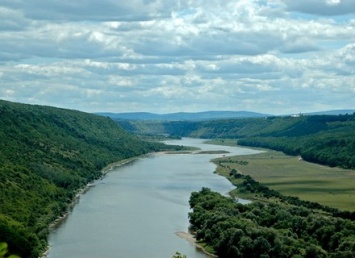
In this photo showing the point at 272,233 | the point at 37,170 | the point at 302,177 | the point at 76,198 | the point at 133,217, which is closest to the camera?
the point at 272,233

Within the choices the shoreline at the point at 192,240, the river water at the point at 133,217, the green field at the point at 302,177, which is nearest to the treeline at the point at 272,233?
the shoreline at the point at 192,240

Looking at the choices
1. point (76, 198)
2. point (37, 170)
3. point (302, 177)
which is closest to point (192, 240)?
point (76, 198)

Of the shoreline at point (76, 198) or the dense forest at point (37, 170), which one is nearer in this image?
the dense forest at point (37, 170)

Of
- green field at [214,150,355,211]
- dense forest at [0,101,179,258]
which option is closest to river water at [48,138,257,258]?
dense forest at [0,101,179,258]

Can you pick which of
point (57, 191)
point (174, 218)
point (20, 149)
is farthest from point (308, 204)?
point (20, 149)

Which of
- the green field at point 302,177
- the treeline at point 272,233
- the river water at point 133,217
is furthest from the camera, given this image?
the green field at point 302,177

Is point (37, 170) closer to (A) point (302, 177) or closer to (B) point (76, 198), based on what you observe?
(B) point (76, 198)

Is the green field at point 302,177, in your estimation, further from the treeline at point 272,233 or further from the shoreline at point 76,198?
the shoreline at point 76,198
